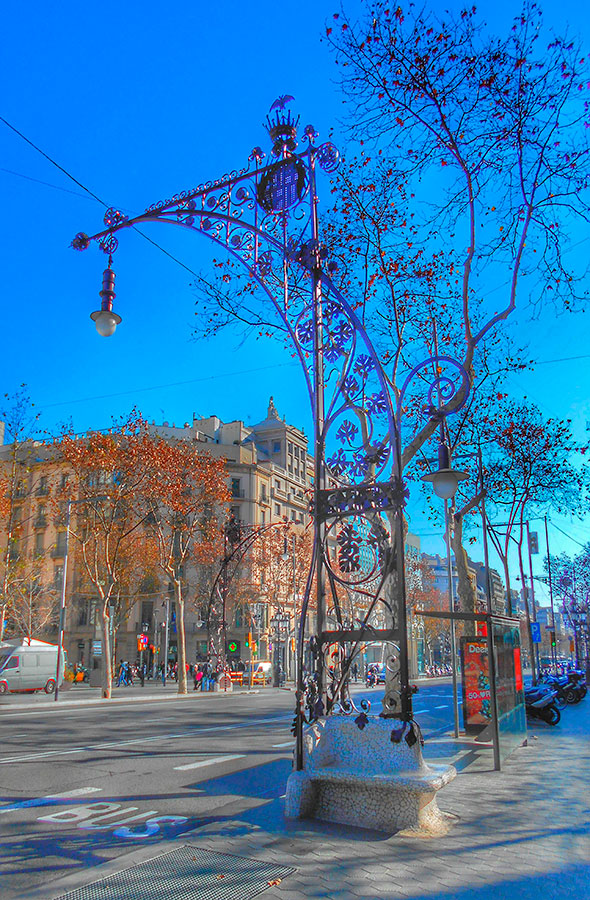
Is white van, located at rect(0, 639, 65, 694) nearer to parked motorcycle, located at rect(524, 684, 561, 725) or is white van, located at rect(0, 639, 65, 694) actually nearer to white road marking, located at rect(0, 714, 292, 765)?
white road marking, located at rect(0, 714, 292, 765)

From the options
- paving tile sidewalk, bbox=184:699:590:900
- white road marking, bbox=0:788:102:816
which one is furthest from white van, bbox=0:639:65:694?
paving tile sidewalk, bbox=184:699:590:900

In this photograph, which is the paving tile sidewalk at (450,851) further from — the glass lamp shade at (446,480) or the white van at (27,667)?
the white van at (27,667)

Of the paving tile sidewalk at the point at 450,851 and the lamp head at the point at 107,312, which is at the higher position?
the lamp head at the point at 107,312

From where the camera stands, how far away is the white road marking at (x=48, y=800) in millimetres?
6784

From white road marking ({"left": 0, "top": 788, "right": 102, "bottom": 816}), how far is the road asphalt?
19mm

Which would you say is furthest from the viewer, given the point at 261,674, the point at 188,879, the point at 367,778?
the point at 261,674

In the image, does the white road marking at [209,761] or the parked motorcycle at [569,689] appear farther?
the parked motorcycle at [569,689]

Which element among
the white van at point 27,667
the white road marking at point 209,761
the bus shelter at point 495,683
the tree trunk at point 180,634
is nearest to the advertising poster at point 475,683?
the bus shelter at point 495,683

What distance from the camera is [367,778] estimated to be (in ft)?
18.7

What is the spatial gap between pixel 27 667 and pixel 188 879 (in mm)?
30336

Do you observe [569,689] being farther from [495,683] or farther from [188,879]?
[188,879]

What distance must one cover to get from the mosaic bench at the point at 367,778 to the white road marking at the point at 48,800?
107 inches

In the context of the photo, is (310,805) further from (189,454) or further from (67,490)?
(189,454)

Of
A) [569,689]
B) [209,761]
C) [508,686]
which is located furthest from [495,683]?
[569,689]
